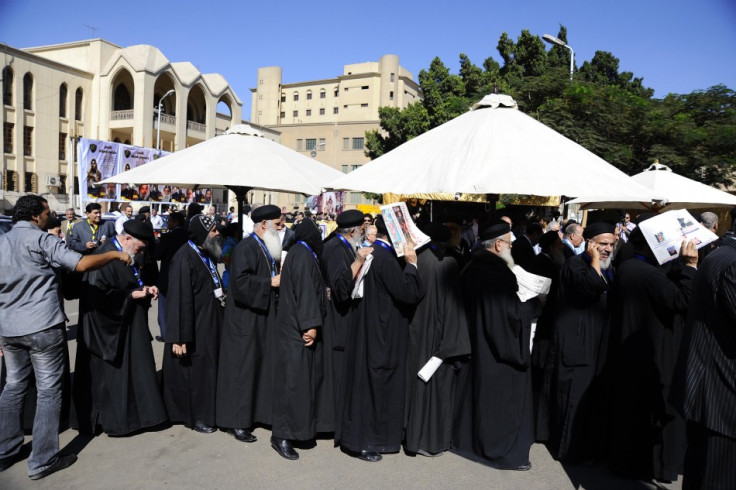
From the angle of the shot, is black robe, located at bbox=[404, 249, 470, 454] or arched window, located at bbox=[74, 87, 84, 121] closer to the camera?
black robe, located at bbox=[404, 249, 470, 454]

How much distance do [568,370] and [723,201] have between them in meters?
4.91

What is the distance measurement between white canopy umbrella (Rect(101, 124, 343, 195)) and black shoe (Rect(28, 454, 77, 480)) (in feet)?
8.53

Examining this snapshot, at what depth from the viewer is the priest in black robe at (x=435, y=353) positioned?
15.2 feet

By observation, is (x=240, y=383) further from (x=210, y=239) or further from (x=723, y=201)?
(x=723, y=201)

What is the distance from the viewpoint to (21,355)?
4.07 m

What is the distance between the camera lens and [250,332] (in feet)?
16.5

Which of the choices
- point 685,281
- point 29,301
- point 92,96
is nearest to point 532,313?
point 685,281

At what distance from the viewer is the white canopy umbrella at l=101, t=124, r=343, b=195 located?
5422mm

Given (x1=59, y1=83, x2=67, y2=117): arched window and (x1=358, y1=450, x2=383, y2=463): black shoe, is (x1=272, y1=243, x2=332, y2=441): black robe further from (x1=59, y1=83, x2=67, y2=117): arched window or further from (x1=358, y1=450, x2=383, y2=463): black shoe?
(x1=59, y1=83, x2=67, y2=117): arched window

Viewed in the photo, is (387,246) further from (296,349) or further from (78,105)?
(78,105)

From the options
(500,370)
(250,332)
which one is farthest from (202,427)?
(500,370)

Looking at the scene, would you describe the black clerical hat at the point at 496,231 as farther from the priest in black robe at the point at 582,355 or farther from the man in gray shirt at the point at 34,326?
the man in gray shirt at the point at 34,326

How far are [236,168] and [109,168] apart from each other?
14.8 meters

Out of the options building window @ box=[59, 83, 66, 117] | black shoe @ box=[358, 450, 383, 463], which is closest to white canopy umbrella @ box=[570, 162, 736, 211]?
black shoe @ box=[358, 450, 383, 463]
